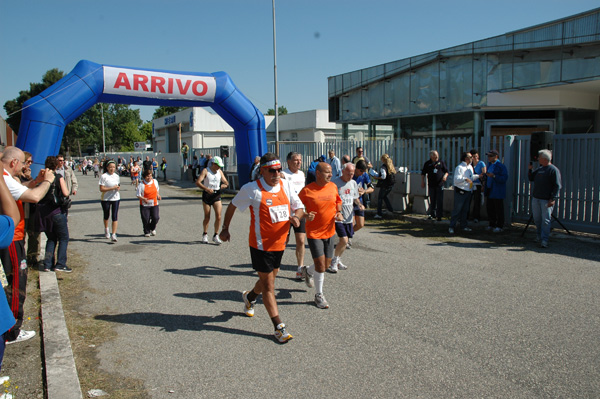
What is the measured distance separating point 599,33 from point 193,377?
17.8 meters

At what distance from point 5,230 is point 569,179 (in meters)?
11.0

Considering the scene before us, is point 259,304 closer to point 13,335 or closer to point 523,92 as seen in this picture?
point 13,335

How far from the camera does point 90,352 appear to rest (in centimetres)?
472

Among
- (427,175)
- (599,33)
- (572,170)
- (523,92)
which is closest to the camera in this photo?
(572,170)

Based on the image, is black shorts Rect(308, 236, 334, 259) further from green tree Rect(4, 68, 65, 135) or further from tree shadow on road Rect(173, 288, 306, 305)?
green tree Rect(4, 68, 65, 135)

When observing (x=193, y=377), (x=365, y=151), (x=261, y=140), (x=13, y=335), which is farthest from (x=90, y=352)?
(x=261, y=140)

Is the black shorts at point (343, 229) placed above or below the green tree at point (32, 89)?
below

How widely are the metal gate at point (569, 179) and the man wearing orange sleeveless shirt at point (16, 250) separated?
1014 cm

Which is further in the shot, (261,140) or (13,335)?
(261,140)

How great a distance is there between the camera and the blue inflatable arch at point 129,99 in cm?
1373

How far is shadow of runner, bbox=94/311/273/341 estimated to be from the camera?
5289 mm

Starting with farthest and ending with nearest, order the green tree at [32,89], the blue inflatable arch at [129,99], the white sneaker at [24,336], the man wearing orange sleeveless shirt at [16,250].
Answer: the green tree at [32,89], the blue inflatable arch at [129,99], the white sneaker at [24,336], the man wearing orange sleeveless shirt at [16,250]

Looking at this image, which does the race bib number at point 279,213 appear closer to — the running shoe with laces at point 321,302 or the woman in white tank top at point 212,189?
the running shoe with laces at point 321,302

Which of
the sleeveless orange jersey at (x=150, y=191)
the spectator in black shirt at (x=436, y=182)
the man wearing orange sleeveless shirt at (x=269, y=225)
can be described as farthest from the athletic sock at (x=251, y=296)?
the spectator in black shirt at (x=436, y=182)
